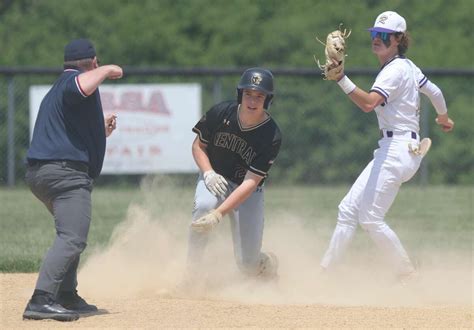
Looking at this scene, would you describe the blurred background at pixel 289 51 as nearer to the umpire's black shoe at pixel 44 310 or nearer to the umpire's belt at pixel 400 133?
the umpire's belt at pixel 400 133

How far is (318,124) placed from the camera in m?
17.8

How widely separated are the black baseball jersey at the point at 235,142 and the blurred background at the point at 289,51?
9.44m

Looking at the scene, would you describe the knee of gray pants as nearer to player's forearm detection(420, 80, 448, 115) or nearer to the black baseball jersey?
the black baseball jersey

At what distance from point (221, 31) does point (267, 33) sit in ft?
3.19

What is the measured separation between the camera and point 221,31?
67.3ft

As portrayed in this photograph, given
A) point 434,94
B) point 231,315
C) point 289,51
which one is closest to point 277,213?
point 434,94

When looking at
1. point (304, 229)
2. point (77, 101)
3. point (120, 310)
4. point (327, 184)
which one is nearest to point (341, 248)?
point (120, 310)

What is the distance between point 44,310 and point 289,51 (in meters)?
14.7

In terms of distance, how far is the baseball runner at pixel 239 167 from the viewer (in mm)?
7312

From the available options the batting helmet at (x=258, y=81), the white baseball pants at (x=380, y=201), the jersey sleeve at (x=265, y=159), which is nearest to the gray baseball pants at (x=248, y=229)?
the jersey sleeve at (x=265, y=159)

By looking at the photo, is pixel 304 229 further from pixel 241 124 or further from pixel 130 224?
pixel 241 124

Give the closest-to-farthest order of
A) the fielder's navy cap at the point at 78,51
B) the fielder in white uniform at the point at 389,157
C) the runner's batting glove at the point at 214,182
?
the fielder's navy cap at the point at 78,51 < the runner's batting glove at the point at 214,182 < the fielder in white uniform at the point at 389,157

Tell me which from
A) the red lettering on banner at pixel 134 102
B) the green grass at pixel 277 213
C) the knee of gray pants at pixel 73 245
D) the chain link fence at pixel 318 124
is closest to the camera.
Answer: the knee of gray pants at pixel 73 245

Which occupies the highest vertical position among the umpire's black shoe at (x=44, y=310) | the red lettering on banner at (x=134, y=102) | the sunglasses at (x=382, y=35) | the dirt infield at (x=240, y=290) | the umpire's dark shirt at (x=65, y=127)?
the sunglasses at (x=382, y=35)
